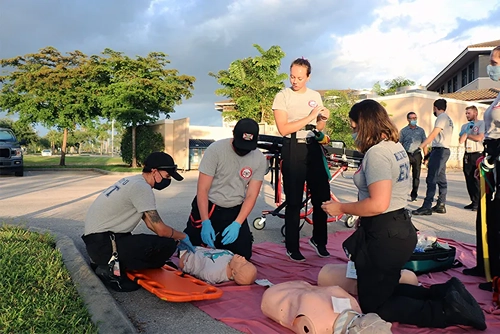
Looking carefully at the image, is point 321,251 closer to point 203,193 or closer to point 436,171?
point 203,193

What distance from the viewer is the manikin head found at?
11.4 feet

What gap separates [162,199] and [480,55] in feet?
97.2

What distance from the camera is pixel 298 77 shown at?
420 cm

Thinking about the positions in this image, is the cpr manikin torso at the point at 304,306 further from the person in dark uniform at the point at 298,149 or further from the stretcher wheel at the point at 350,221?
the stretcher wheel at the point at 350,221

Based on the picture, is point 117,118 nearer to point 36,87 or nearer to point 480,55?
point 36,87

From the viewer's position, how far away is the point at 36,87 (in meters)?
22.4

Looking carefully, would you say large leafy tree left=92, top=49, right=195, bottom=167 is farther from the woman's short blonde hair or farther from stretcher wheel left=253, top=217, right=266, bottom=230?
the woman's short blonde hair

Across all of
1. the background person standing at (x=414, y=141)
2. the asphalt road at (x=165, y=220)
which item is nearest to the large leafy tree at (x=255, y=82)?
the asphalt road at (x=165, y=220)

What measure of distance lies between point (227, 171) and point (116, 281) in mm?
1453

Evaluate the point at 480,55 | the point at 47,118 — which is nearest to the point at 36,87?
the point at 47,118

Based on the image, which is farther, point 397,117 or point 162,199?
point 397,117

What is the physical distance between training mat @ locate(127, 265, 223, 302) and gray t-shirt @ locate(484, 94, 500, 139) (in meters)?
2.75

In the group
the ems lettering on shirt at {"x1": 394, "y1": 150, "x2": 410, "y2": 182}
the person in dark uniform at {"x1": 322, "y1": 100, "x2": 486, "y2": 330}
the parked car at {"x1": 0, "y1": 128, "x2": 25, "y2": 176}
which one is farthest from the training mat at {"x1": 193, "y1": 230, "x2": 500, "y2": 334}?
the parked car at {"x1": 0, "y1": 128, "x2": 25, "y2": 176}

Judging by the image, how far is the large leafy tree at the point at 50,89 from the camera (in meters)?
22.6
